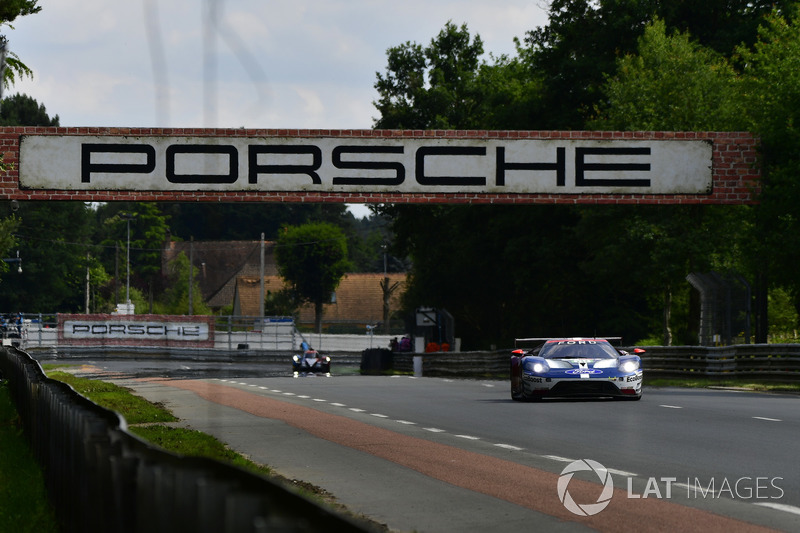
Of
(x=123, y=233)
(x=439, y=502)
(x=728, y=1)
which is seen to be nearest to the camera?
(x=439, y=502)

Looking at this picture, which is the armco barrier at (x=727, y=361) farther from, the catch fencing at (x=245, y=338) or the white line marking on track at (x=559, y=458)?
the catch fencing at (x=245, y=338)

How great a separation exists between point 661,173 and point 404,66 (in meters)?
48.1

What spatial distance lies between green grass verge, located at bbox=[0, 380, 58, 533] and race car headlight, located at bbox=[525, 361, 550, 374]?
9795 mm

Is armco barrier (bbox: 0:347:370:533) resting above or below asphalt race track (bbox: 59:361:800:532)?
above

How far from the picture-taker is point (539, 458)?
12.1 meters

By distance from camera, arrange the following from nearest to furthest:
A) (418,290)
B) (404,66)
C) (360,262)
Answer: (418,290)
(404,66)
(360,262)

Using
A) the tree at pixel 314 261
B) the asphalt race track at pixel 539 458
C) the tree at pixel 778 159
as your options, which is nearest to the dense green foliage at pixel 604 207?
the tree at pixel 778 159

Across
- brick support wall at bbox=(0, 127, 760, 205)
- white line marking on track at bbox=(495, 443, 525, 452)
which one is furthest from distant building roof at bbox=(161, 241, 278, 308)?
white line marking on track at bbox=(495, 443, 525, 452)

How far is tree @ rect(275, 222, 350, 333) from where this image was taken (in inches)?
4889

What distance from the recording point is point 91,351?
68125mm

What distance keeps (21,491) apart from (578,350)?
45.2 ft

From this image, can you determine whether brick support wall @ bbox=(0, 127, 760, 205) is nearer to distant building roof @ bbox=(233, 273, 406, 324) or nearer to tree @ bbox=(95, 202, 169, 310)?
tree @ bbox=(95, 202, 169, 310)

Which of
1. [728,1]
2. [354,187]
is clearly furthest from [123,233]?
[354,187]

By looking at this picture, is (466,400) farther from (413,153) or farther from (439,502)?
(439,502)
